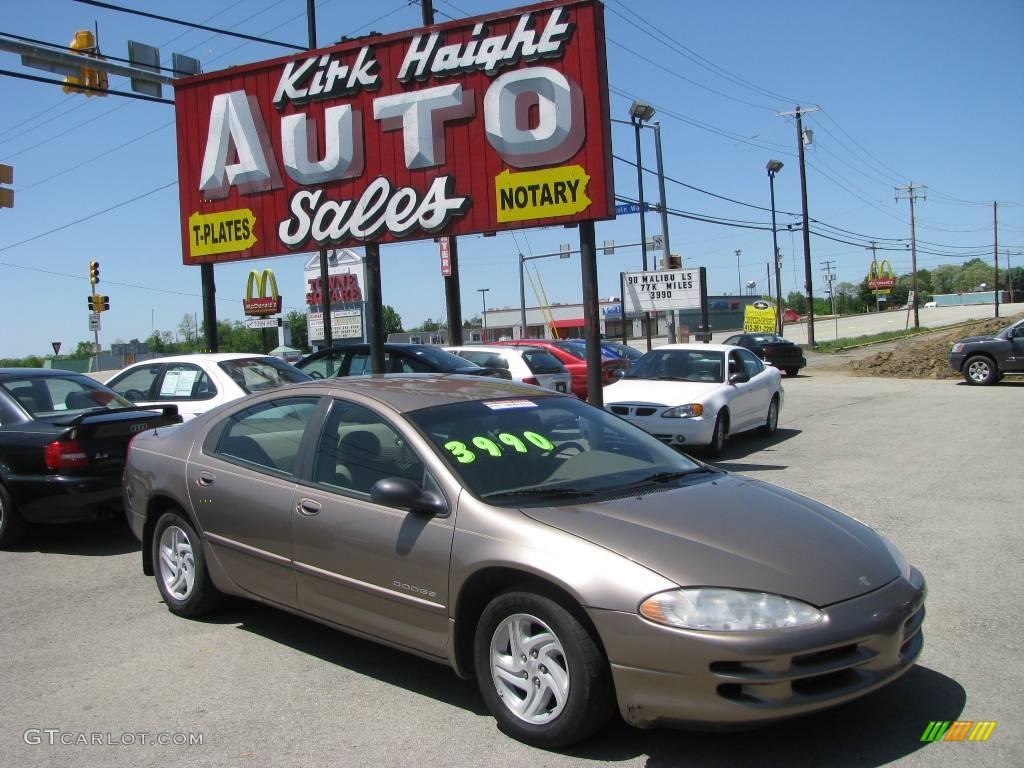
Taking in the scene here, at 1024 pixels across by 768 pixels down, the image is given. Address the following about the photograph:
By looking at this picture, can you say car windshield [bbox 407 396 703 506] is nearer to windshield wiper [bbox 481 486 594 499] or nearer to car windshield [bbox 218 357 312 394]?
windshield wiper [bbox 481 486 594 499]

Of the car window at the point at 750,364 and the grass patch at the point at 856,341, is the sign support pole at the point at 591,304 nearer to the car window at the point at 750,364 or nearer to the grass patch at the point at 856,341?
the car window at the point at 750,364

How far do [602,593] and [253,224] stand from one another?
1063 centimetres

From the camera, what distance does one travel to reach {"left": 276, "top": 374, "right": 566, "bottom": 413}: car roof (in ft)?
15.5

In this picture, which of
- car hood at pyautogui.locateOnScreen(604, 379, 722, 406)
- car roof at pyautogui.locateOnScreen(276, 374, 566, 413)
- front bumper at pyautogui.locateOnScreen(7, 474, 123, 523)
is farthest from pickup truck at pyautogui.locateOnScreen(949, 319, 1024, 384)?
front bumper at pyautogui.locateOnScreen(7, 474, 123, 523)

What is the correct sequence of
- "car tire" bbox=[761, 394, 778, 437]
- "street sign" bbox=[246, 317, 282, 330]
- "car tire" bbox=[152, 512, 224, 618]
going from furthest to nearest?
"street sign" bbox=[246, 317, 282, 330], "car tire" bbox=[761, 394, 778, 437], "car tire" bbox=[152, 512, 224, 618]

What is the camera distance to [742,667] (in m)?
3.31

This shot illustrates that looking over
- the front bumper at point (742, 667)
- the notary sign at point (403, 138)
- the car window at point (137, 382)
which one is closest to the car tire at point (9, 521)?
the car window at point (137, 382)

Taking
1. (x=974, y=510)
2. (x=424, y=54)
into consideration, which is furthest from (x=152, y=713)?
(x=424, y=54)

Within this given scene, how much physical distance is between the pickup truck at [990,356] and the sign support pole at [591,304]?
15519mm

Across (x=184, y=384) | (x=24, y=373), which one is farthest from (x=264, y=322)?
(x=24, y=373)

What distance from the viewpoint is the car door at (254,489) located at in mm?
4820

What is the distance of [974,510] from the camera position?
810 centimetres

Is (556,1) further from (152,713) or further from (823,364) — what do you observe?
(823,364)

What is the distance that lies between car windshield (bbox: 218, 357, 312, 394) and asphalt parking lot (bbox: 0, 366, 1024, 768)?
2604mm
